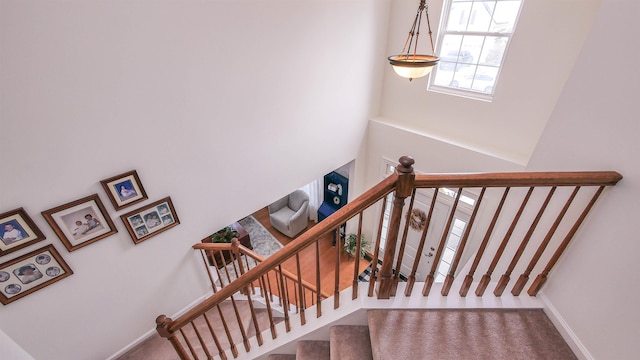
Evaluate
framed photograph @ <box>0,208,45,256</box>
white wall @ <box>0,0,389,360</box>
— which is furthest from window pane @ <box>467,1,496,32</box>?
framed photograph @ <box>0,208,45,256</box>

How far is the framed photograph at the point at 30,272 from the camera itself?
182cm

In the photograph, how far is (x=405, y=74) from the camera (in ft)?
8.11

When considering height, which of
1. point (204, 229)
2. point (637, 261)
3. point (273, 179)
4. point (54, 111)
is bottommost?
point (204, 229)

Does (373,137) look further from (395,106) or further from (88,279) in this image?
(88,279)

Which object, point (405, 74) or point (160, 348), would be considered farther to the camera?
point (160, 348)

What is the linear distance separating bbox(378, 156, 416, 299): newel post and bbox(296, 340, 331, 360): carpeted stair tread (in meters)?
0.48

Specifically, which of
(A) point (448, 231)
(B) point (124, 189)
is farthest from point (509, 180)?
(B) point (124, 189)

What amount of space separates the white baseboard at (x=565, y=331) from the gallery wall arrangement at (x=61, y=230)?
2.87m

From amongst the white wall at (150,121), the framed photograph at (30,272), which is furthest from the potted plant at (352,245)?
the framed photograph at (30,272)

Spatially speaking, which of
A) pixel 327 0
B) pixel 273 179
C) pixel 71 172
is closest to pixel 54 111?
pixel 71 172

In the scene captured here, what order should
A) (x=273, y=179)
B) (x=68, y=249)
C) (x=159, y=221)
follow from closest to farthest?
1. (x=68, y=249)
2. (x=159, y=221)
3. (x=273, y=179)

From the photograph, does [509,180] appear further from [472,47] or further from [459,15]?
[459,15]

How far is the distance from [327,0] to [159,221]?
113 inches

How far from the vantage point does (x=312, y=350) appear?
1.60 metres
